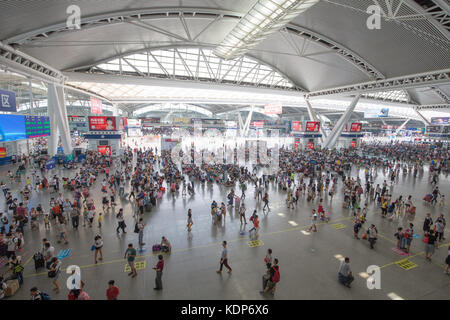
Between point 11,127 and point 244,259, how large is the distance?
19411 millimetres

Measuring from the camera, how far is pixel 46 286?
6234mm

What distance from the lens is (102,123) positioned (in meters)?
27.0

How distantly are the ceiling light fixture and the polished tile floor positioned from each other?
11.4 meters

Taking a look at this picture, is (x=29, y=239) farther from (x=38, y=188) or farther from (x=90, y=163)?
(x=90, y=163)

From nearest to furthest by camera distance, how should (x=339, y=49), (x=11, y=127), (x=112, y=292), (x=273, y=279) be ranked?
(x=112, y=292) < (x=273, y=279) < (x=11, y=127) < (x=339, y=49)

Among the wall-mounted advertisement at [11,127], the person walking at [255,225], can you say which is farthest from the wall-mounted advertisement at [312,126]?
the wall-mounted advertisement at [11,127]

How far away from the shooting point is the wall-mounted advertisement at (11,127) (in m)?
15.2

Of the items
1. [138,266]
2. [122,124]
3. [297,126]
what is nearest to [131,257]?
[138,266]

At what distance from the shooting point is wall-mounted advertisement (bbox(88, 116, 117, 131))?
26547 millimetres

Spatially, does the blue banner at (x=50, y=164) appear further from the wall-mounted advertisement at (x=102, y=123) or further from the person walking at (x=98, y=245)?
the person walking at (x=98, y=245)

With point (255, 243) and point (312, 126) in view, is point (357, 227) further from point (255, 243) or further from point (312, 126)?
point (312, 126)

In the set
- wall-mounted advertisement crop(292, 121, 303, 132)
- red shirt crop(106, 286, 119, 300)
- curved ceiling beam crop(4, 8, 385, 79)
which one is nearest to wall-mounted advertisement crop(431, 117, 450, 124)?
wall-mounted advertisement crop(292, 121, 303, 132)

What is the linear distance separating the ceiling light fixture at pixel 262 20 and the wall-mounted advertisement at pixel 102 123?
17.3 m
